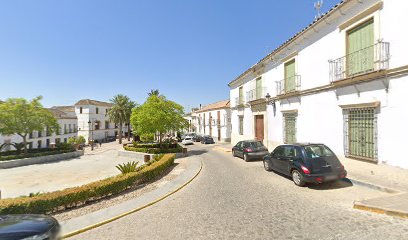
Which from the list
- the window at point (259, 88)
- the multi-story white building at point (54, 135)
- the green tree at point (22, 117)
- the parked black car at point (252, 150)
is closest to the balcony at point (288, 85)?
the window at point (259, 88)

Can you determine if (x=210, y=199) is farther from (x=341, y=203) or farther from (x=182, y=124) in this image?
(x=182, y=124)

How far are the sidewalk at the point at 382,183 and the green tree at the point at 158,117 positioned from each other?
48.2 ft

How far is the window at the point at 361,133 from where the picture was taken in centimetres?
916

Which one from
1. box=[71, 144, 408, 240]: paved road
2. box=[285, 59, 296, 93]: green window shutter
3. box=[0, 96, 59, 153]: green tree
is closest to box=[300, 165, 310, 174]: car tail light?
box=[71, 144, 408, 240]: paved road

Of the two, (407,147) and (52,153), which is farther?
(52,153)

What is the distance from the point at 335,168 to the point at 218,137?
109ft

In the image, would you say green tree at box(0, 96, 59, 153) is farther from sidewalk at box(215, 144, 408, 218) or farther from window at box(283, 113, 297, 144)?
sidewalk at box(215, 144, 408, 218)

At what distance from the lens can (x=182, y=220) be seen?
552 centimetres

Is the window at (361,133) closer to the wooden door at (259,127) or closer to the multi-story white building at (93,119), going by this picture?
the wooden door at (259,127)

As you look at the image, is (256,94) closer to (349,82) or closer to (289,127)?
(289,127)

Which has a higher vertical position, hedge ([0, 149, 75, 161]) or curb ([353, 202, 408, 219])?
curb ([353, 202, 408, 219])

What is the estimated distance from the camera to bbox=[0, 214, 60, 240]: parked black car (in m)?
3.70

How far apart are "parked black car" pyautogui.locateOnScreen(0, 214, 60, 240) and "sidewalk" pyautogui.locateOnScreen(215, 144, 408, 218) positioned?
7.41 m

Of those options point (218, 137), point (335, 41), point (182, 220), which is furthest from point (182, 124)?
point (218, 137)
